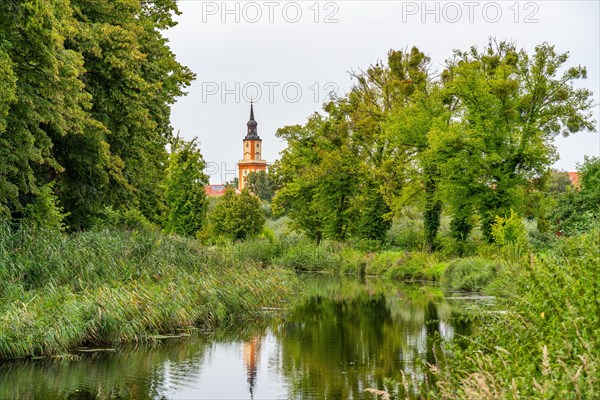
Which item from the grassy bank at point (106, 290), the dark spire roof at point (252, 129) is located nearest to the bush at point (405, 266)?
the grassy bank at point (106, 290)

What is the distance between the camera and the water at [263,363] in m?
13.8

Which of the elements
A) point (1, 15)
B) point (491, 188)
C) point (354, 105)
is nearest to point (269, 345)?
point (1, 15)

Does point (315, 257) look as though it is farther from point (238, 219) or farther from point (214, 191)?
point (214, 191)

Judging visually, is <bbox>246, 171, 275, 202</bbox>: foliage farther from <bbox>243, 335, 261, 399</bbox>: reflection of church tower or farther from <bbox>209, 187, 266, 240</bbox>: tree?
<bbox>243, 335, 261, 399</bbox>: reflection of church tower

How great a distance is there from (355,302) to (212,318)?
9321 millimetres

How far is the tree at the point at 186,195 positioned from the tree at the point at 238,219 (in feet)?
3.99

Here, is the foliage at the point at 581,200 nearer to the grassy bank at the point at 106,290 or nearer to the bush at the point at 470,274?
the bush at the point at 470,274

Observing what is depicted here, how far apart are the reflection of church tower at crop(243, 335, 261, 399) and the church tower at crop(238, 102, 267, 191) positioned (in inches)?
5710

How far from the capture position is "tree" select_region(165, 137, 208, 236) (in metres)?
53.9

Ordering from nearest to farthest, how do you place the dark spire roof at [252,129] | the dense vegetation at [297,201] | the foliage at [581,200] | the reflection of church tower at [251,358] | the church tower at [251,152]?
the dense vegetation at [297,201]
the reflection of church tower at [251,358]
the foliage at [581,200]
the church tower at [251,152]
the dark spire roof at [252,129]

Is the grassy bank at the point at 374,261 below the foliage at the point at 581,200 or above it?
below

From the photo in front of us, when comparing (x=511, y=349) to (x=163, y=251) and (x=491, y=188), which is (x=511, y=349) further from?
(x=491, y=188)

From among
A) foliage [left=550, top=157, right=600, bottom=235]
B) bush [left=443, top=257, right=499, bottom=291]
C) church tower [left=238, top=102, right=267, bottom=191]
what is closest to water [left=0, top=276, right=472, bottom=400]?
bush [left=443, top=257, right=499, bottom=291]

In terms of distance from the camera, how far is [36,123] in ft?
71.1
